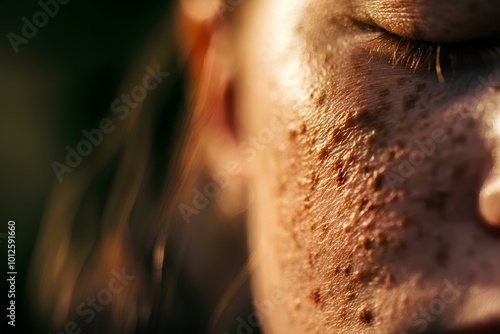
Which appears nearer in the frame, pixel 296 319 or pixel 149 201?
pixel 296 319

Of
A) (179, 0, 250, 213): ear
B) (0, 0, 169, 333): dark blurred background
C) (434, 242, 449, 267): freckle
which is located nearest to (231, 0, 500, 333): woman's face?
(434, 242, 449, 267): freckle

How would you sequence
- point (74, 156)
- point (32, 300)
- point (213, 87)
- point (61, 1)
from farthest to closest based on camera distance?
1. point (61, 1)
2. point (32, 300)
3. point (74, 156)
4. point (213, 87)

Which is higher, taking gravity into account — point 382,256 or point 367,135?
point 367,135

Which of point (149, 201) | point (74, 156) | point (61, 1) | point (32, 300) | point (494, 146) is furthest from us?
point (61, 1)

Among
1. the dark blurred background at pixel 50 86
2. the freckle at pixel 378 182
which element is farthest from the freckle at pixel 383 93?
the dark blurred background at pixel 50 86

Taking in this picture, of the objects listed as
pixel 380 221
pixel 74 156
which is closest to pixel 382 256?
pixel 380 221

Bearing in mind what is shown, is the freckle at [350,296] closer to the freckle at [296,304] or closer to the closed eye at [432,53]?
the freckle at [296,304]

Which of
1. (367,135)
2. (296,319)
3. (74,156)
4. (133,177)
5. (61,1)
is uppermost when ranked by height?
(61,1)

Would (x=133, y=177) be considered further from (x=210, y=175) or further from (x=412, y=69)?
(x=412, y=69)
